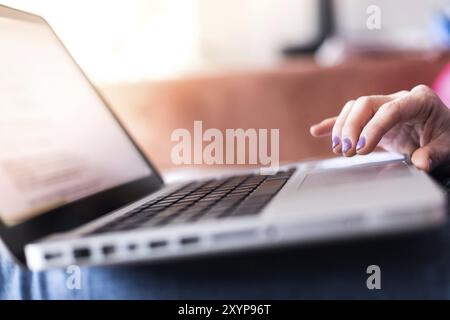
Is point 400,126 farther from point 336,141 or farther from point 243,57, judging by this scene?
point 243,57

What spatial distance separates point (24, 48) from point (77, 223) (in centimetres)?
22

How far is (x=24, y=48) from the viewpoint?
59cm

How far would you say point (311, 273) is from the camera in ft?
1.13

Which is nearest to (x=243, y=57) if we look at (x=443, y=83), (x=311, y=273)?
(x=443, y=83)

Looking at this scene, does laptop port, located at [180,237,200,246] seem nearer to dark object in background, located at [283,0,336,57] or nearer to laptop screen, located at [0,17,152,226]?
laptop screen, located at [0,17,152,226]

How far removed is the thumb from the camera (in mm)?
503

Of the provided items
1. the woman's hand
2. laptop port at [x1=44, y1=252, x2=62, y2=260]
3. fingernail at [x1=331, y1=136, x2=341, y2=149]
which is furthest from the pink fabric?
laptop port at [x1=44, y1=252, x2=62, y2=260]

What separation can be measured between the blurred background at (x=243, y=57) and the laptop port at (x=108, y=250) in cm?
44

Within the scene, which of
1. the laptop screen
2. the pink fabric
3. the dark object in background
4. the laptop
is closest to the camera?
the laptop

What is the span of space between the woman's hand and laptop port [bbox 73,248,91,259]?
0.24 m

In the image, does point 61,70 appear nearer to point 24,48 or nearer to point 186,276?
point 24,48

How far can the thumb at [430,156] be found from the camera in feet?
1.65

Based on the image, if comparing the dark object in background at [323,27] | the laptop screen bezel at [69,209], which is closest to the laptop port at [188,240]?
the laptop screen bezel at [69,209]

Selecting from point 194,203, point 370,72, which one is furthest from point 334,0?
point 194,203
